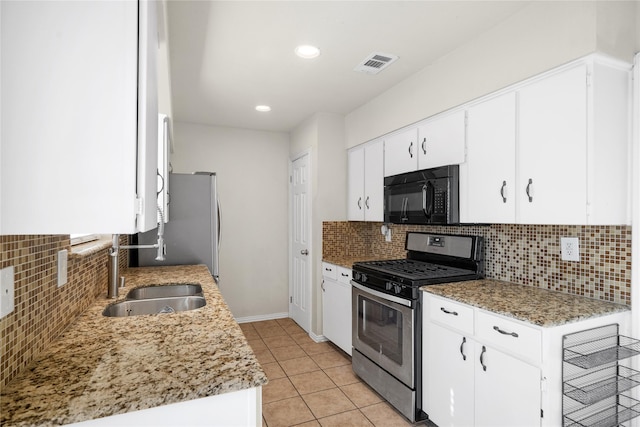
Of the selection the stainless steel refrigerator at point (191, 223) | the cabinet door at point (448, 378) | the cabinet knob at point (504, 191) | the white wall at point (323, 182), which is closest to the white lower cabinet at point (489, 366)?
the cabinet door at point (448, 378)

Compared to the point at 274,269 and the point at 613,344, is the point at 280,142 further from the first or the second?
the point at 613,344

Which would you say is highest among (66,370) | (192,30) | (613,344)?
(192,30)

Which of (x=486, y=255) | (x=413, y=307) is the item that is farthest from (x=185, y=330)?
(x=486, y=255)

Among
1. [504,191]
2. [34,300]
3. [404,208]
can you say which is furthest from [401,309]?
[34,300]

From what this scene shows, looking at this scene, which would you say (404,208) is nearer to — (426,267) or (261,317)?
(426,267)

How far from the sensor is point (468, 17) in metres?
1.97

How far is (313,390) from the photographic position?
2.72 meters

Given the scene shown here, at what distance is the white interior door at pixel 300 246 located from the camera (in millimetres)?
4008

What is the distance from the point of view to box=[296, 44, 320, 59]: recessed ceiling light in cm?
231

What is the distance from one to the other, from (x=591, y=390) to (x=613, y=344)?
0.92 feet

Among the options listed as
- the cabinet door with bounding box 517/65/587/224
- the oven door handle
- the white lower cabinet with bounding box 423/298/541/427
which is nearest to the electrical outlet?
the cabinet door with bounding box 517/65/587/224

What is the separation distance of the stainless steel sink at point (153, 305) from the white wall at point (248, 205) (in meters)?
2.31

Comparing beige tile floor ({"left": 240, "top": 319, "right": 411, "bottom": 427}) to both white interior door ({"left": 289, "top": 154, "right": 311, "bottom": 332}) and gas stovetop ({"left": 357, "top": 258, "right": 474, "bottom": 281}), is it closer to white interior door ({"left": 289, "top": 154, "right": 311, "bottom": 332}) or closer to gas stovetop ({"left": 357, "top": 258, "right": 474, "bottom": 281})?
white interior door ({"left": 289, "top": 154, "right": 311, "bottom": 332})

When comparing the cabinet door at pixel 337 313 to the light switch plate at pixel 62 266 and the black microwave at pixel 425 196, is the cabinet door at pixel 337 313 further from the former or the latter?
the light switch plate at pixel 62 266
